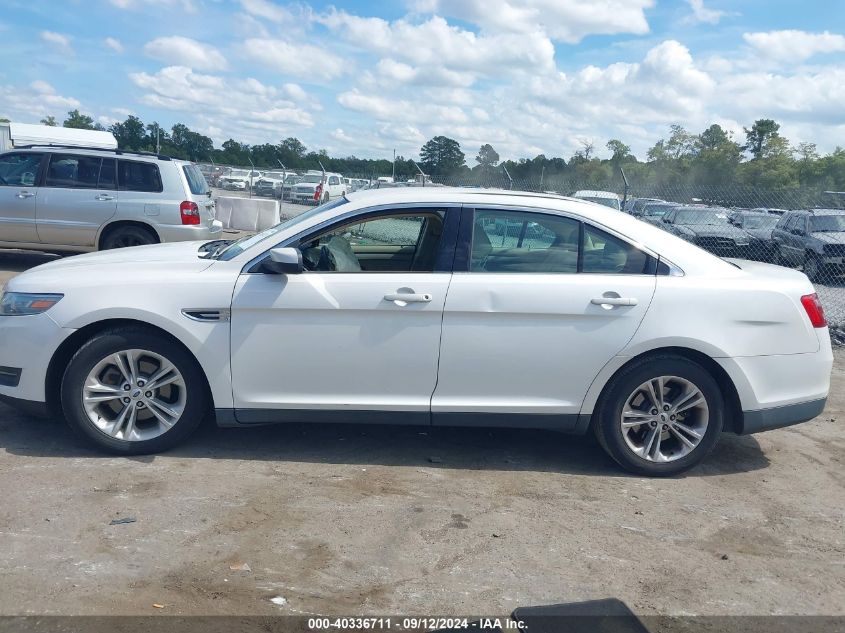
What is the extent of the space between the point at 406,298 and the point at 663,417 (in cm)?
174

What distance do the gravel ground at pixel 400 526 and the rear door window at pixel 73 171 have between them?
21.9ft

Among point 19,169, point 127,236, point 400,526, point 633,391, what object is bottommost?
point 400,526

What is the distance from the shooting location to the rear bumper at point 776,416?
192 inches

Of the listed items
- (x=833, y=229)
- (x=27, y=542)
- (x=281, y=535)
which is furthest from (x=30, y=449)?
(x=833, y=229)

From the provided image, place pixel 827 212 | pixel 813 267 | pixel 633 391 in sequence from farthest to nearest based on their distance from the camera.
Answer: pixel 827 212, pixel 813 267, pixel 633 391

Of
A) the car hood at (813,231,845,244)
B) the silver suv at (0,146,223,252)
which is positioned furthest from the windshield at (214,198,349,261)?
the car hood at (813,231,845,244)

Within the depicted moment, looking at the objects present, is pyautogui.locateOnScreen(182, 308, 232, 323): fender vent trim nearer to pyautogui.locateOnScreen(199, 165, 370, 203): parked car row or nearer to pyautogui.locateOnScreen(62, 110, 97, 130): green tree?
pyautogui.locateOnScreen(199, 165, 370, 203): parked car row

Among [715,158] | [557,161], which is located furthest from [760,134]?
[557,161]

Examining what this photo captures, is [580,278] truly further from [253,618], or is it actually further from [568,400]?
[253,618]

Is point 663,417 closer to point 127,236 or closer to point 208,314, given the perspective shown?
point 208,314

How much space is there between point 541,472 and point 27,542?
287 cm

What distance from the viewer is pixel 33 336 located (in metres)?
4.66

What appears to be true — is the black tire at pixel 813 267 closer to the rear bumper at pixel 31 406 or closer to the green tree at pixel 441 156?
the green tree at pixel 441 156

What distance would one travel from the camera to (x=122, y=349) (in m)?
4.66
